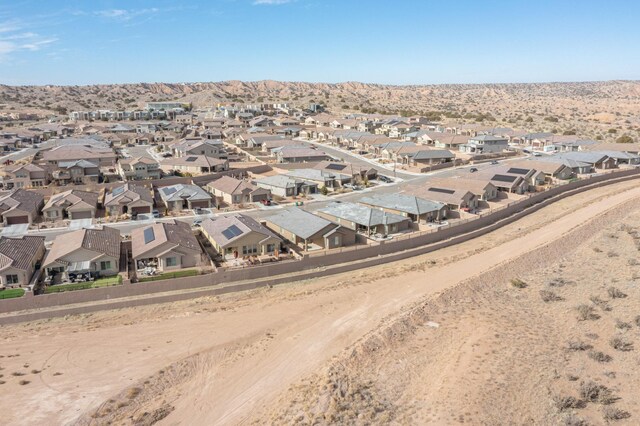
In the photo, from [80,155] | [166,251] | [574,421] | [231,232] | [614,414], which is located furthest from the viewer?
[80,155]

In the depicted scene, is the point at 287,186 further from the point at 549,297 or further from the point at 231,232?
the point at 549,297

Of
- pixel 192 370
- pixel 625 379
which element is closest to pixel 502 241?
pixel 625 379

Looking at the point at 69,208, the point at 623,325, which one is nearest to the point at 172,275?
the point at 69,208

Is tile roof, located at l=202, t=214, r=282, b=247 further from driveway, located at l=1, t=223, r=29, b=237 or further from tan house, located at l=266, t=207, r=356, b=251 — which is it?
driveway, located at l=1, t=223, r=29, b=237

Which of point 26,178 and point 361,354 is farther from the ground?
point 26,178

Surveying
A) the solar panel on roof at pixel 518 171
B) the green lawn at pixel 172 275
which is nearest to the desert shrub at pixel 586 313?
the green lawn at pixel 172 275

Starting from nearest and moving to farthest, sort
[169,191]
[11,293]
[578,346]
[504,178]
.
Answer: [578,346] < [11,293] < [169,191] < [504,178]
